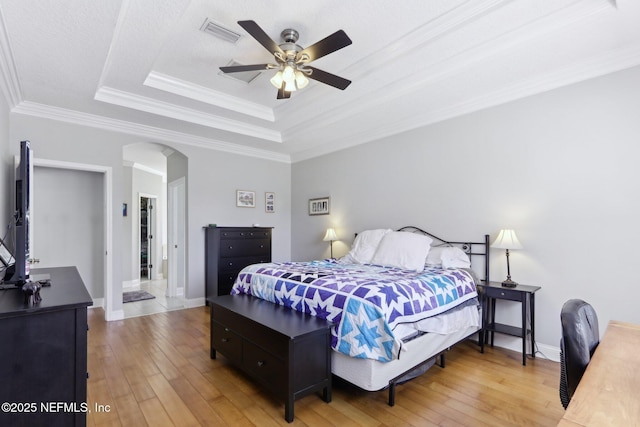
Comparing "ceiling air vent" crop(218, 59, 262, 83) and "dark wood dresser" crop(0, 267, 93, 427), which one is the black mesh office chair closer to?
"dark wood dresser" crop(0, 267, 93, 427)

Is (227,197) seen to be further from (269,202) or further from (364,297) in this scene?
(364,297)

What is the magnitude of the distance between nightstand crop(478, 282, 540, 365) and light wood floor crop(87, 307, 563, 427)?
0.66 ft

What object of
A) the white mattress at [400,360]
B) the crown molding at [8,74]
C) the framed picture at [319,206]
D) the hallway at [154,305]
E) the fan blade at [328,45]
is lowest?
the hallway at [154,305]

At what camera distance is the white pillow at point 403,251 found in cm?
348

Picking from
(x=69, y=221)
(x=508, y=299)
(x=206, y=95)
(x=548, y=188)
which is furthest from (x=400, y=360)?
(x=69, y=221)

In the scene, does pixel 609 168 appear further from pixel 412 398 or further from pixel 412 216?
pixel 412 398

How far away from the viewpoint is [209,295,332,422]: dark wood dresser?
6.86 feet

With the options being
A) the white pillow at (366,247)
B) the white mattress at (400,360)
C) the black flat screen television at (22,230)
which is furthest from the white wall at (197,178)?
the white mattress at (400,360)

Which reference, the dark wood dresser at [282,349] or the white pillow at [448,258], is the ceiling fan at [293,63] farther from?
the white pillow at [448,258]

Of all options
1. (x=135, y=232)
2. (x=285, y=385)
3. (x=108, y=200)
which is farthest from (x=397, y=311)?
(x=135, y=232)

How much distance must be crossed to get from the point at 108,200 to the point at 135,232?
294cm

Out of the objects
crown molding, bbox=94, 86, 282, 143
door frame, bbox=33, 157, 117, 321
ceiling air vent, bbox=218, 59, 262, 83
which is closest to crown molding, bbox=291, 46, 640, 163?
crown molding, bbox=94, 86, 282, 143

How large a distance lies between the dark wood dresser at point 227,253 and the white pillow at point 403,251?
2.20 meters

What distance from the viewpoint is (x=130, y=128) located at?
4.43 metres
